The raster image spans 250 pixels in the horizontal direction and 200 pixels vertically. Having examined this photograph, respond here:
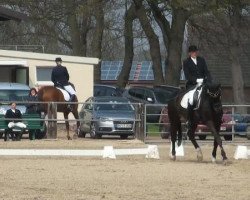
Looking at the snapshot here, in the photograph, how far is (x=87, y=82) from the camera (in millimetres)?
39156

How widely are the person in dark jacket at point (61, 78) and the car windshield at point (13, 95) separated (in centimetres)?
409

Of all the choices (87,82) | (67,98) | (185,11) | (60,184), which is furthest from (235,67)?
(60,184)

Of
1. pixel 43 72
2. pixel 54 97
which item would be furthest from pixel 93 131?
pixel 43 72

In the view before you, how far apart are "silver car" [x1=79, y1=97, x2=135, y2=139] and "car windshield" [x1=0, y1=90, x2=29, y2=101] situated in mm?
2778

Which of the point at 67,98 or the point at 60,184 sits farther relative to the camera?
the point at 67,98

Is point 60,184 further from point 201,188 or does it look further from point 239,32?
point 239,32

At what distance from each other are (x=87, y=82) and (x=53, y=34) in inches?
615

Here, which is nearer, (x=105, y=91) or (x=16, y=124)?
(x=16, y=124)

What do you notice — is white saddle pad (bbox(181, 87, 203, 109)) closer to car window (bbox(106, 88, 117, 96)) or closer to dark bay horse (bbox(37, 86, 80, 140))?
dark bay horse (bbox(37, 86, 80, 140))

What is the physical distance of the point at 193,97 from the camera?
1786 cm

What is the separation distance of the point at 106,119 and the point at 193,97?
946cm

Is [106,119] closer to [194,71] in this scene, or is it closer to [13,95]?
[13,95]

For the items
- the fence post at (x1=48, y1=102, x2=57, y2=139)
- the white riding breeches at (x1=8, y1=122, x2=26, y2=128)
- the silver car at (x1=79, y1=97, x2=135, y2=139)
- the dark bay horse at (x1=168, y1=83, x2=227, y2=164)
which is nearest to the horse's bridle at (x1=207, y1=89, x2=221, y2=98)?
the dark bay horse at (x1=168, y1=83, x2=227, y2=164)

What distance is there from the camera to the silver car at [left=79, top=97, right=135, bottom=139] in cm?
2731
